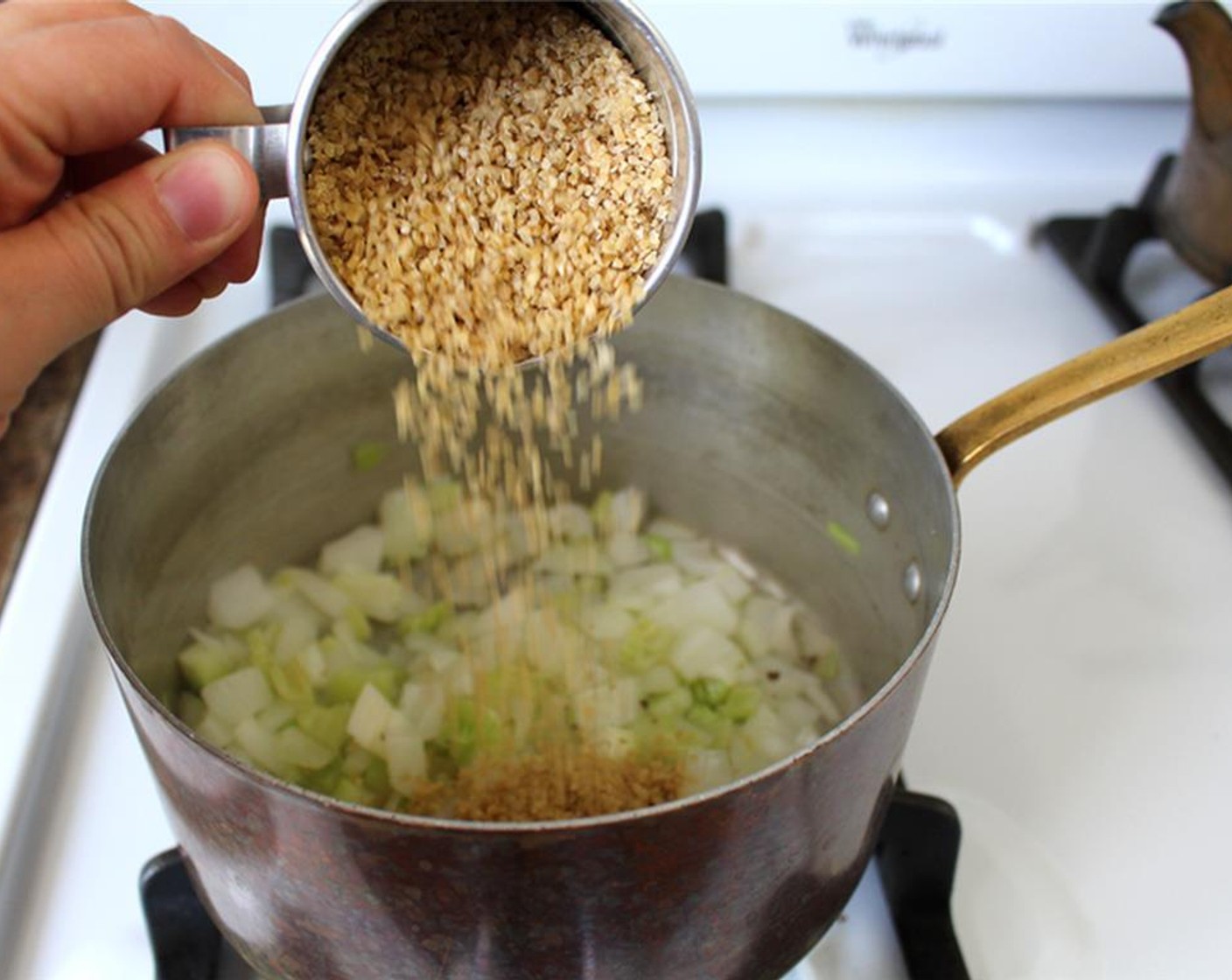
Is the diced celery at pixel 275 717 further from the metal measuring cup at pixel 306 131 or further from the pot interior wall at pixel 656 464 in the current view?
the metal measuring cup at pixel 306 131

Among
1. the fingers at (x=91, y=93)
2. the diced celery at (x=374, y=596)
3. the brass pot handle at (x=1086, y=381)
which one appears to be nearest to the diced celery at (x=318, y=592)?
the diced celery at (x=374, y=596)

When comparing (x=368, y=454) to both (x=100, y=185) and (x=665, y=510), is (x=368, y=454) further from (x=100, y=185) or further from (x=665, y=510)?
(x=100, y=185)

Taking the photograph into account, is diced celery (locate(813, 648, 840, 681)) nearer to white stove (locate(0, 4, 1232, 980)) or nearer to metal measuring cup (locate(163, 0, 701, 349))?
white stove (locate(0, 4, 1232, 980))

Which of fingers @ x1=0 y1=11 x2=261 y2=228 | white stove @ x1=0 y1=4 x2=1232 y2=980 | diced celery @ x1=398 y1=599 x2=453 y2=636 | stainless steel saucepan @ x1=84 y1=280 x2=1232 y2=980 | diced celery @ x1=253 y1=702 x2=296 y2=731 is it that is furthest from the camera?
diced celery @ x1=398 y1=599 x2=453 y2=636

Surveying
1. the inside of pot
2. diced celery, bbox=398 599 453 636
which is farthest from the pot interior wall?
diced celery, bbox=398 599 453 636

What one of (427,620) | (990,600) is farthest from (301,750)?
(990,600)

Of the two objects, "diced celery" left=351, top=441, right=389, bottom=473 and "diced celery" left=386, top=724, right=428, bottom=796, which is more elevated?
"diced celery" left=351, top=441, right=389, bottom=473
